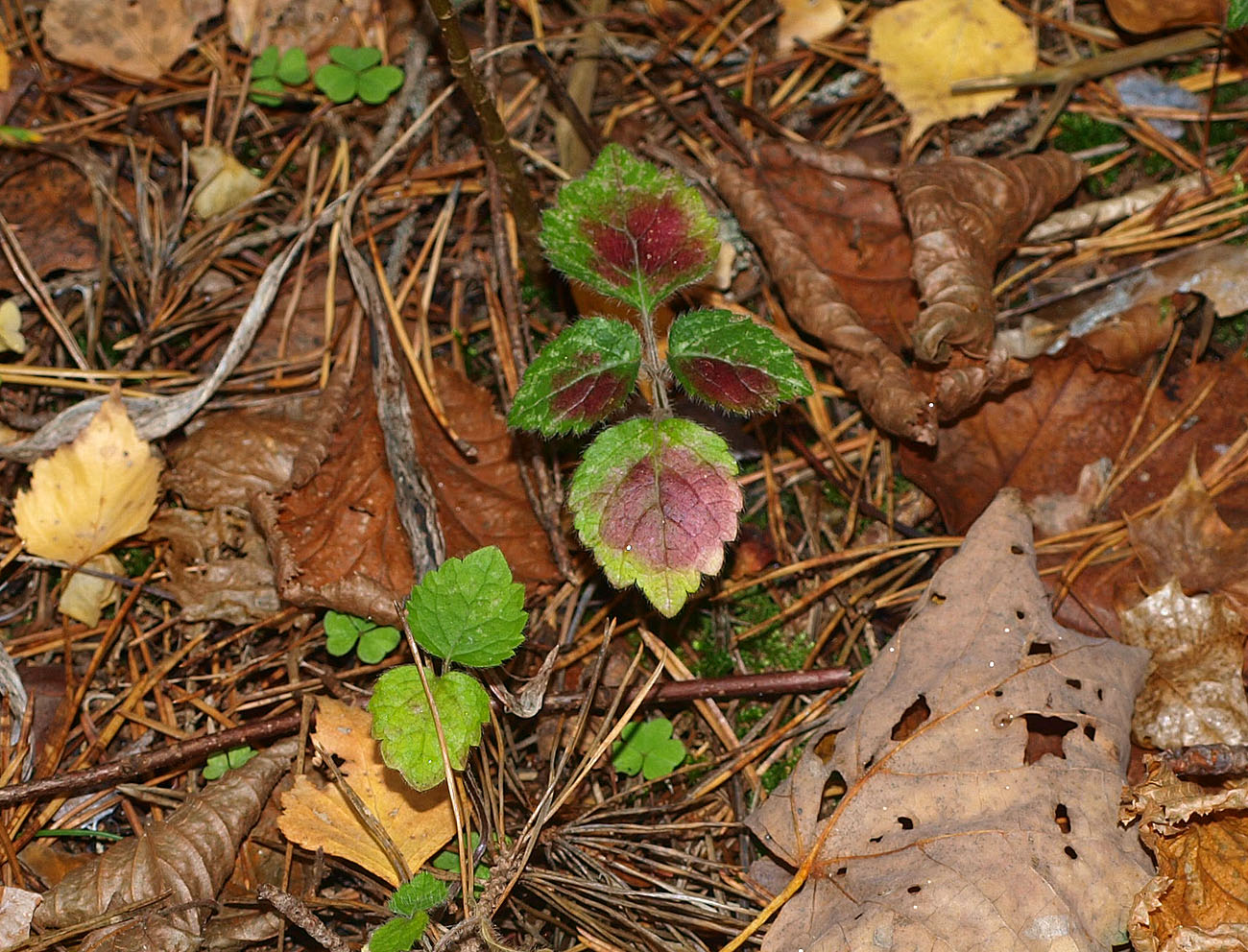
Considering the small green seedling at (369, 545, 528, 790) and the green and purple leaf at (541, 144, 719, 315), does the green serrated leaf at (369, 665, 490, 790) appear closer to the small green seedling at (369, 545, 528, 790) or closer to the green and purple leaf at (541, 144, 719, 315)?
the small green seedling at (369, 545, 528, 790)

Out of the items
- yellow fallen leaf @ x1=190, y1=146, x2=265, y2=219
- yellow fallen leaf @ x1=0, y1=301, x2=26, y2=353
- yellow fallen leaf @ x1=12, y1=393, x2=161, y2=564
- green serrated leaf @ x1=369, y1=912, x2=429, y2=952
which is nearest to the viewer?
green serrated leaf @ x1=369, y1=912, x2=429, y2=952

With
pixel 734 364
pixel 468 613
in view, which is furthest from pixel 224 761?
pixel 734 364

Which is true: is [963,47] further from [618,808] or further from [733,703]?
[618,808]

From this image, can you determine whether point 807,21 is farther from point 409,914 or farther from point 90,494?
point 409,914

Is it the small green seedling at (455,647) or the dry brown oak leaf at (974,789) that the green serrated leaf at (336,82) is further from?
the dry brown oak leaf at (974,789)

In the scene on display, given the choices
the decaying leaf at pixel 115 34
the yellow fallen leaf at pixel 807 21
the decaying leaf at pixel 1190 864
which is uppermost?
the decaying leaf at pixel 115 34

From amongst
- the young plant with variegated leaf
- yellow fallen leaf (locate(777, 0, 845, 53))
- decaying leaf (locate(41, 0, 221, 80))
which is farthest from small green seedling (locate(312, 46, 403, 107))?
yellow fallen leaf (locate(777, 0, 845, 53))

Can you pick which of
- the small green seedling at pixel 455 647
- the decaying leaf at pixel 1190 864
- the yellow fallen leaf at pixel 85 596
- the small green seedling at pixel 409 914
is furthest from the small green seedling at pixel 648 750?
the yellow fallen leaf at pixel 85 596
